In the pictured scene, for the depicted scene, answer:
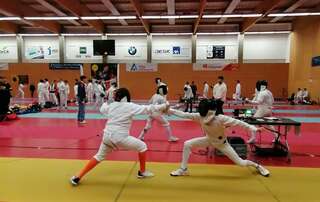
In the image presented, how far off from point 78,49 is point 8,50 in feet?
23.4

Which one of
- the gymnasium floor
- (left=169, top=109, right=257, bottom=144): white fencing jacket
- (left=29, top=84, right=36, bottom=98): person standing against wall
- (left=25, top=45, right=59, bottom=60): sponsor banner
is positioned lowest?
the gymnasium floor

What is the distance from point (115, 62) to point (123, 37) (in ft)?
8.31

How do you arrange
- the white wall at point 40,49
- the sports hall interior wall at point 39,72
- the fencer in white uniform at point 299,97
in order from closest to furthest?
the fencer in white uniform at point 299,97, the sports hall interior wall at point 39,72, the white wall at point 40,49

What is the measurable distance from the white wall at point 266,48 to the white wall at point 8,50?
73.2 feet

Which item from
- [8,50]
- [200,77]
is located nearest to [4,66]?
[8,50]

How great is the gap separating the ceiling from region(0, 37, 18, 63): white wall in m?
1.53

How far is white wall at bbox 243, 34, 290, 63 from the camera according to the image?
26062 millimetres

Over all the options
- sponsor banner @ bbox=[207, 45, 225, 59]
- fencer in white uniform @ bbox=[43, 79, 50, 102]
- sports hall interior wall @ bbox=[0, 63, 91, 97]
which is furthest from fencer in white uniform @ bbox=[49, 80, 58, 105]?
sponsor banner @ bbox=[207, 45, 225, 59]

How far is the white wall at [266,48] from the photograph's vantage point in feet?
85.5

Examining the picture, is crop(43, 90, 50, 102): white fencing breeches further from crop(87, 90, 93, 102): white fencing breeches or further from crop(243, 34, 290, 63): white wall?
crop(243, 34, 290, 63): white wall

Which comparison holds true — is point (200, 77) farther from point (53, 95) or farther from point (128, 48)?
point (53, 95)

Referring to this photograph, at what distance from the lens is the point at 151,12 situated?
2284 cm

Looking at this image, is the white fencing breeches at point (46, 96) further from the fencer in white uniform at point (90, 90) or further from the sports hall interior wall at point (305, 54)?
the sports hall interior wall at point (305, 54)

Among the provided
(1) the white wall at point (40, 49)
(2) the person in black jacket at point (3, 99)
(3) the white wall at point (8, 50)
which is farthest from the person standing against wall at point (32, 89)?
(2) the person in black jacket at point (3, 99)
